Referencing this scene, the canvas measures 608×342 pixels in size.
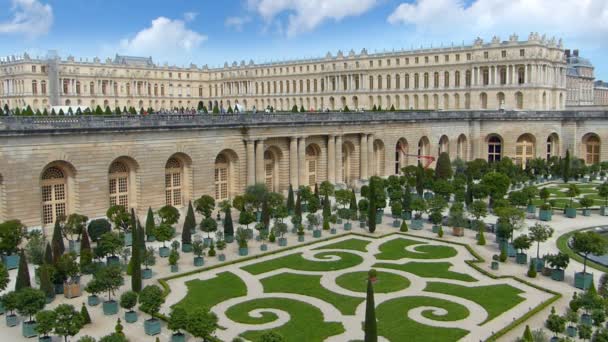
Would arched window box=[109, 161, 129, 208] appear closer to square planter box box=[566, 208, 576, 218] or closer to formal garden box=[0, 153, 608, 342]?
formal garden box=[0, 153, 608, 342]

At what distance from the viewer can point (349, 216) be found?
132 feet

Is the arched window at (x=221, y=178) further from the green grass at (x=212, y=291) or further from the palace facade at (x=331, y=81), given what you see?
the palace facade at (x=331, y=81)

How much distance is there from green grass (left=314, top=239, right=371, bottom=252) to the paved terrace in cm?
1532

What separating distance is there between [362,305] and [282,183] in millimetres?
28148

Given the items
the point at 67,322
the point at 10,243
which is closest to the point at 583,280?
the point at 67,322

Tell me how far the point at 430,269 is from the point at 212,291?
1111 centimetres

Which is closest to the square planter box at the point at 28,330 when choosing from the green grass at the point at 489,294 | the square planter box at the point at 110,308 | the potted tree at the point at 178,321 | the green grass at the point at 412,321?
the square planter box at the point at 110,308

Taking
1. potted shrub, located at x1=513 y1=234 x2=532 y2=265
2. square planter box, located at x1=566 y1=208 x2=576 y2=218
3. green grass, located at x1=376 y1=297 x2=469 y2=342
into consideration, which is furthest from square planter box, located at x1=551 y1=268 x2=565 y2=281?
square planter box, located at x1=566 y1=208 x2=576 y2=218

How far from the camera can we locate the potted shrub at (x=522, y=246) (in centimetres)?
3123

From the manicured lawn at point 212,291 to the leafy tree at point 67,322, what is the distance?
17.3ft

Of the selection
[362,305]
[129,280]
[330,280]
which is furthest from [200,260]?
[362,305]

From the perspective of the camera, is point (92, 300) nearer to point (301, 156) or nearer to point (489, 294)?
point (489, 294)

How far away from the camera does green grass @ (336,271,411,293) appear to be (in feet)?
91.5

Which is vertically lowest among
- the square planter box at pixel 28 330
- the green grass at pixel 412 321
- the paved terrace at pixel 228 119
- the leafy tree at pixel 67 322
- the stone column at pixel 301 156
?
the green grass at pixel 412 321
